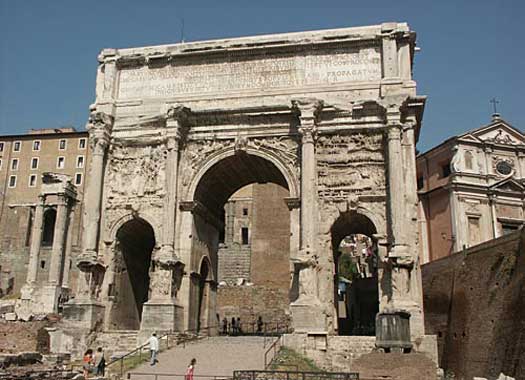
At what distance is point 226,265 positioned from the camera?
45719 millimetres

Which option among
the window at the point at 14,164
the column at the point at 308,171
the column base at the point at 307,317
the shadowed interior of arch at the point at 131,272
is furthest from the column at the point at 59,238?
the window at the point at 14,164

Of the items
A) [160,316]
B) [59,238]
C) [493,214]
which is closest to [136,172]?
[160,316]

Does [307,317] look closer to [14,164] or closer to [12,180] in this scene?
[14,164]

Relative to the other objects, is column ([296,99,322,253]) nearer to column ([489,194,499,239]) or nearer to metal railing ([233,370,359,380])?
metal railing ([233,370,359,380])

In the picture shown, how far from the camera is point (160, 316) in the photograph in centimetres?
2041

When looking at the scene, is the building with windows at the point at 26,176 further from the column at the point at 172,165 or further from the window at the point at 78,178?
the column at the point at 172,165

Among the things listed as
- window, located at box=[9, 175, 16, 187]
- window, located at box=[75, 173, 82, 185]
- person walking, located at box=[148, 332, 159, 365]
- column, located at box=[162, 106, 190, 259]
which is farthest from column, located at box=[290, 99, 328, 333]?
window, located at box=[9, 175, 16, 187]

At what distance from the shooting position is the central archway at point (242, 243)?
23359 millimetres

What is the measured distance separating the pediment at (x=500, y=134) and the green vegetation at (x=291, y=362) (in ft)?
69.5

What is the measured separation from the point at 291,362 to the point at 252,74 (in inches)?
449

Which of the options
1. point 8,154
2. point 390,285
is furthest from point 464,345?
point 8,154

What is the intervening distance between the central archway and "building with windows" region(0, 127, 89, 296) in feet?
64.9

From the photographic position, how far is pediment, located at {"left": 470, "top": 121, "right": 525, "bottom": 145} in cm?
3491

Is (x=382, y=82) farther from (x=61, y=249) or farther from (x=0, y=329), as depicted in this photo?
(x=61, y=249)
